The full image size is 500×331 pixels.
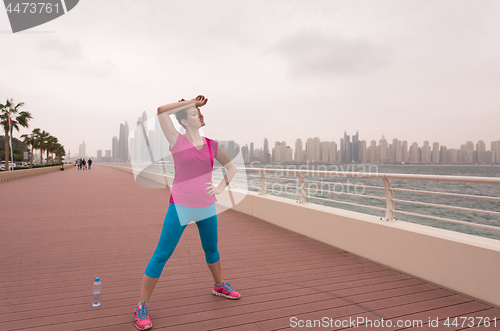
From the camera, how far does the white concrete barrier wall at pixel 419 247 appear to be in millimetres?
2889

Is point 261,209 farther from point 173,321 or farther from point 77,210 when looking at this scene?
point 77,210

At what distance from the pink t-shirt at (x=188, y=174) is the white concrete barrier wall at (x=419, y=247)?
8.95 feet

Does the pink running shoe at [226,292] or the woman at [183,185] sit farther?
the pink running shoe at [226,292]

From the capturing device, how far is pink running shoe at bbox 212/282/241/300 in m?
2.85

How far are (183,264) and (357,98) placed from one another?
8062cm

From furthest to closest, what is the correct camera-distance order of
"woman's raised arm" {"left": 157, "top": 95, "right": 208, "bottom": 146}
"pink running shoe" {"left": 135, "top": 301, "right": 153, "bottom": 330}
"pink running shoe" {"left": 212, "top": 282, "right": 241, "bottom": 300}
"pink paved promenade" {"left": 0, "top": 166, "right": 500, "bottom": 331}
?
1. "pink running shoe" {"left": 212, "top": 282, "right": 241, "bottom": 300}
2. "pink paved promenade" {"left": 0, "top": 166, "right": 500, "bottom": 331}
3. "woman's raised arm" {"left": 157, "top": 95, "right": 208, "bottom": 146}
4. "pink running shoe" {"left": 135, "top": 301, "right": 153, "bottom": 330}

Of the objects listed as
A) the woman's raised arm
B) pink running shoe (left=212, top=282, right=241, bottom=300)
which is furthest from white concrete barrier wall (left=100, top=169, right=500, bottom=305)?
the woman's raised arm

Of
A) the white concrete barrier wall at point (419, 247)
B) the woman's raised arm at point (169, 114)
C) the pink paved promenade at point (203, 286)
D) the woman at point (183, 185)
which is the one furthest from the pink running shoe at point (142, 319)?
the white concrete barrier wall at point (419, 247)

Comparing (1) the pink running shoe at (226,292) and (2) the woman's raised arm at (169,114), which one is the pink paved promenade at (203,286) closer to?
(1) the pink running shoe at (226,292)

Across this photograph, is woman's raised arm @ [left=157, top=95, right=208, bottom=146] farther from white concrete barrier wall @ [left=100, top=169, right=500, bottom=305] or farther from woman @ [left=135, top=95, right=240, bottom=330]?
white concrete barrier wall @ [left=100, top=169, right=500, bottom=305]

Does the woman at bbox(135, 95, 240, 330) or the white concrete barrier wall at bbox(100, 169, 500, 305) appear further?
the white concrete barrier wall at bbox(100, 169, 500, 305)

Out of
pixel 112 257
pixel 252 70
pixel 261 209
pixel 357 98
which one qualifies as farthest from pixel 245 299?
pixel 357 98

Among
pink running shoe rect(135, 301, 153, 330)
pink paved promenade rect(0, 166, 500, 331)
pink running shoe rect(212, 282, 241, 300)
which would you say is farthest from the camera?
pink running shoe rect(212, 282, 241, 300)

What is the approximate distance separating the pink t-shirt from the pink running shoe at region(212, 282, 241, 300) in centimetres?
100
